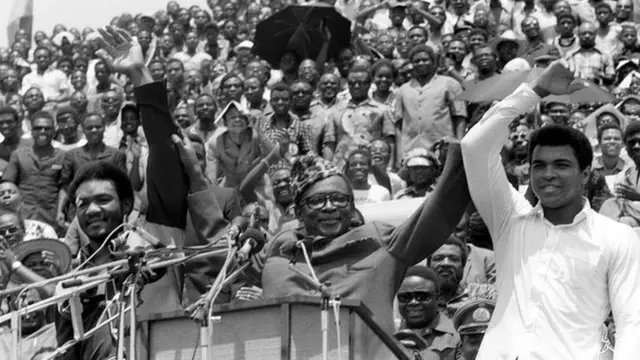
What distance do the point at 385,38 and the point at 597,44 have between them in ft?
7.43

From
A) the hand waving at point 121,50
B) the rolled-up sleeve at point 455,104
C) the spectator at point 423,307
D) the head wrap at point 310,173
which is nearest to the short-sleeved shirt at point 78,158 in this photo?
the rolled-up sleeve at point 455,104

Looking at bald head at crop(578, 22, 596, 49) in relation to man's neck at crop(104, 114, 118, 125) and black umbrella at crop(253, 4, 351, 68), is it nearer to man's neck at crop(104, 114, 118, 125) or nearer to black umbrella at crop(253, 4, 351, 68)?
black umbrella at crop(253, 4, 351, 68)

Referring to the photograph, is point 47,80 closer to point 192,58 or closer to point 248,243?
point 192,58

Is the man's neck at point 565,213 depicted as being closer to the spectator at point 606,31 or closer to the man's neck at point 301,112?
the man's neck at point 301,112

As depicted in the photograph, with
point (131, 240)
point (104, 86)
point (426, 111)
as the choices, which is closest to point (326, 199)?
point (131, 240)

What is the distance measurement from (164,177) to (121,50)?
0.66m

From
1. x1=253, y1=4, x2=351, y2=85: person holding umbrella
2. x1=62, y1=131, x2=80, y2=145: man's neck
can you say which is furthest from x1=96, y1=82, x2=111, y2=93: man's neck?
x1=62, y1=131, x2=80, y2=145: man's neck

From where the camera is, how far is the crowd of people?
22.2 ft

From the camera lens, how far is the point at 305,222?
741 cm

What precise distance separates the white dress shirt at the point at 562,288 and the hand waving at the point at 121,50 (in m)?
2.45

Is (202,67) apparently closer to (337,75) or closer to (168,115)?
(337,75)

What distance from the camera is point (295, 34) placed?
19016mm

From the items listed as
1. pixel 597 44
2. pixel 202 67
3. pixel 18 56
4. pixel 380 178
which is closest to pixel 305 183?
pixel 380 178

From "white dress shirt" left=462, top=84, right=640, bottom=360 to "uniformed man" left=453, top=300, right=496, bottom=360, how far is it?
66.9 inches
